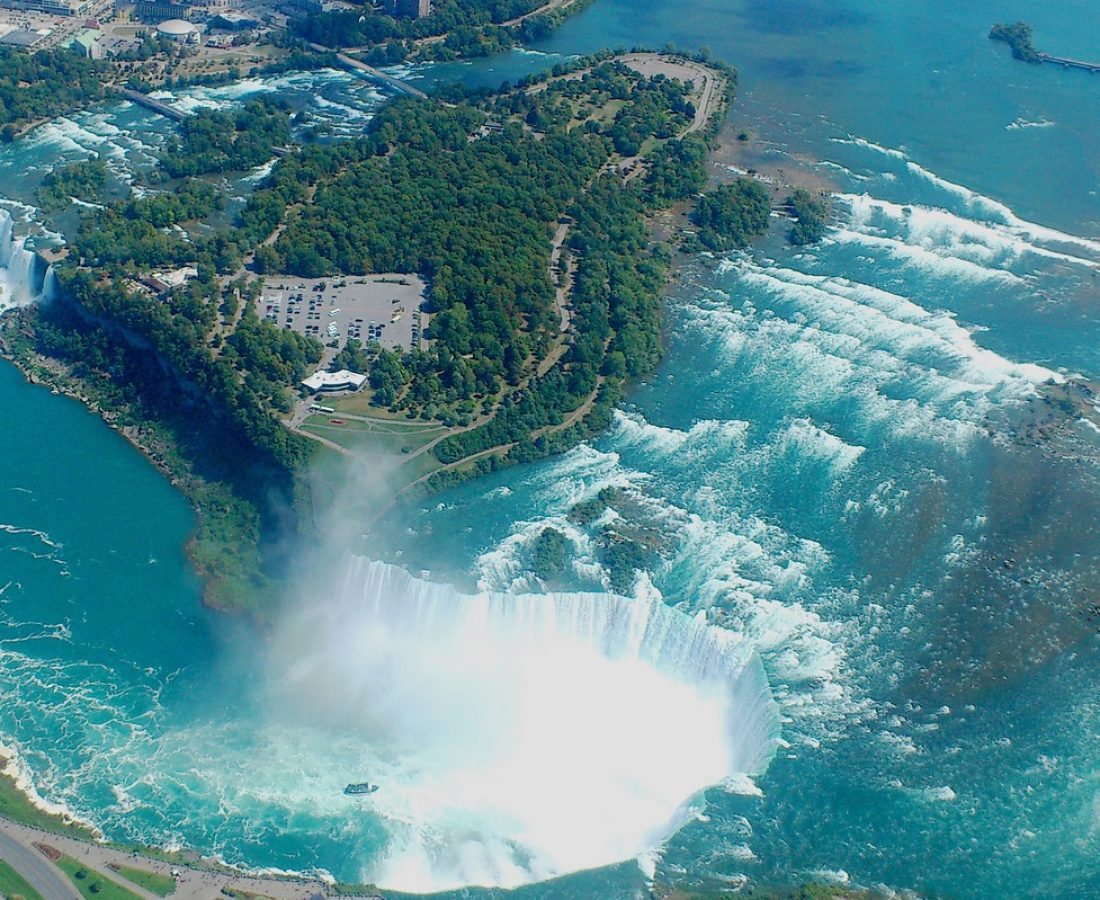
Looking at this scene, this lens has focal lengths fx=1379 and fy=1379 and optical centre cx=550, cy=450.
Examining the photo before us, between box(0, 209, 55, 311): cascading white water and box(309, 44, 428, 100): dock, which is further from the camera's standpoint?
box(309, 44, 428, 100): dock

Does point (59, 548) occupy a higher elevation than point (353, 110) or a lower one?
lower

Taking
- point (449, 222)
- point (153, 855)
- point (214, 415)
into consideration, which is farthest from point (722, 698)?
point (449, 222)

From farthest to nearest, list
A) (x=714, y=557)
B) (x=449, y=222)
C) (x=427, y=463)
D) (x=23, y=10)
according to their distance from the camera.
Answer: (x=23, y=10) → (x=449, y=222) → (x=427, y=463) → (x=714, y=557)

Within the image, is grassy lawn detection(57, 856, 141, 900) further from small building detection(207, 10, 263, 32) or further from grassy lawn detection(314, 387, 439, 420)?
small building detection(207, 10, 263, 32)

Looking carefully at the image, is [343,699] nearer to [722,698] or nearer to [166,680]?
[166,680]

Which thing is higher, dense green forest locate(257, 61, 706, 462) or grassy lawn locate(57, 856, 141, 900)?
dense green forest locate(257, 61, 706, 462)

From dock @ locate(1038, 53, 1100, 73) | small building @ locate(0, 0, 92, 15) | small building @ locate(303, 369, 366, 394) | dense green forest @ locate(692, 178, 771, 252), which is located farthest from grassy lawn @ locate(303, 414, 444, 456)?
dock @ locate(1038, 53, 1100, 73)

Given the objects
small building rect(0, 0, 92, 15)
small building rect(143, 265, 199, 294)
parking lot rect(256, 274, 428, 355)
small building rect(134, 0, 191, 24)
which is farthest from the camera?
small building rect(134, 0, 191, 24)
